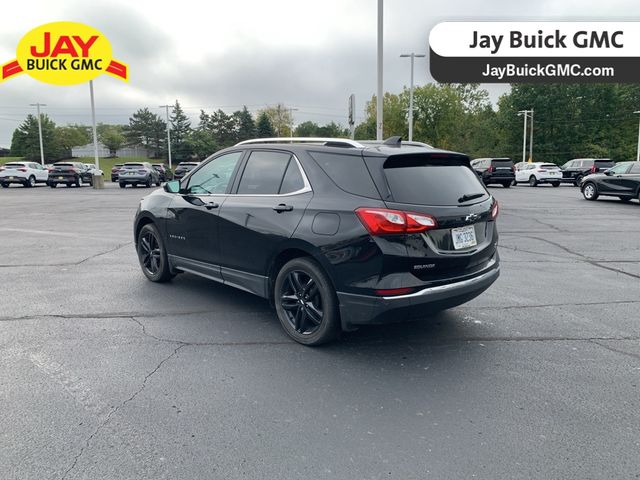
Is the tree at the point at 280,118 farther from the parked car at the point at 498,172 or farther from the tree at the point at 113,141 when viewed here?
the parked car at the point at 498,172

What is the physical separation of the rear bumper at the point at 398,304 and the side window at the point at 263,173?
1324mm

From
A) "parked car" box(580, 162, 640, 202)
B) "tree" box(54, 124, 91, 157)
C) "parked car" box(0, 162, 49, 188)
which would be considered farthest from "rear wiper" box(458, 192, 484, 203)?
"tree" box(54, 124, 91, 157)

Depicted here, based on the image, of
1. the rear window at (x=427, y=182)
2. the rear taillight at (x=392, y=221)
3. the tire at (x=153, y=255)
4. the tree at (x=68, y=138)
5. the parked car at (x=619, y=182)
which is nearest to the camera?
the rear taillight at (x=392, y=221)

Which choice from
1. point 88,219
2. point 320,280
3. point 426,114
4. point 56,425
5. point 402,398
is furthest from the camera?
point 426,114

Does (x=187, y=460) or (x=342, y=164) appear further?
(x=342, y=164)

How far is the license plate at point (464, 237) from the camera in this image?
3922 mm

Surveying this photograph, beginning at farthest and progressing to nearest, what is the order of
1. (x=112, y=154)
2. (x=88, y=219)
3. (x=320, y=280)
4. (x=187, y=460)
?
(x=112, y=154), (x=88, y=219), (x=320, y=280), (x=187, y=460)

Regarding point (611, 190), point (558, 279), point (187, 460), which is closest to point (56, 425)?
point (187, 460)

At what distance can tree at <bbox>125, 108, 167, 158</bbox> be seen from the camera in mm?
106200

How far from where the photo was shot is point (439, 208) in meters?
3.85

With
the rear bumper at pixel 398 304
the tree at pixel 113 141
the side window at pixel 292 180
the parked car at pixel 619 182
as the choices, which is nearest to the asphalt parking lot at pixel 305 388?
the rear bumper at pixel 398 304

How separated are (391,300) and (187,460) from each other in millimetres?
1763

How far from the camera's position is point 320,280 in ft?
13.0

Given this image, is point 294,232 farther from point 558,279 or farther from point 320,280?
point 558,279
